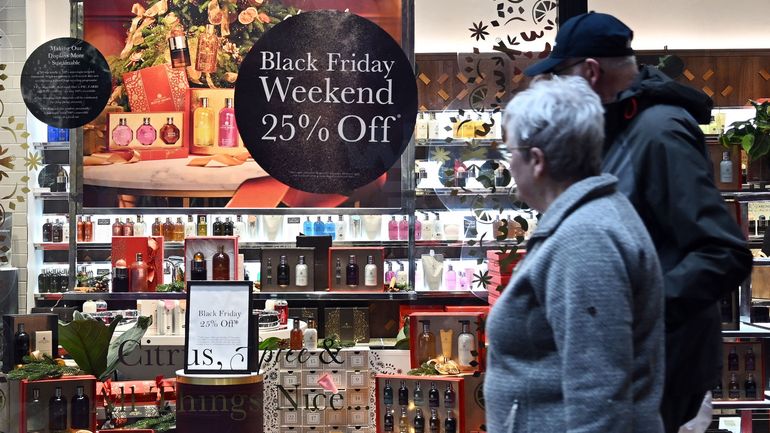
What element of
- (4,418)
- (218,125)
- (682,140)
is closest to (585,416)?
(682,140)

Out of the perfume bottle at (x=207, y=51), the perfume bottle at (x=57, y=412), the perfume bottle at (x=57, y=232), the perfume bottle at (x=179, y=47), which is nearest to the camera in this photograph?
the perfume bottle at (x=57, y=412)

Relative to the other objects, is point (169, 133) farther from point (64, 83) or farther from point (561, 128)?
point (561, 128)

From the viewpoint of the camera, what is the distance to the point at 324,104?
407 centimetres

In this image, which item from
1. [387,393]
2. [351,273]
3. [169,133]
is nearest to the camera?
[387,393]

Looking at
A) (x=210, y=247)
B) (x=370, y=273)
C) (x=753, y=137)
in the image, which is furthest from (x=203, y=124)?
(x=753, y=137)

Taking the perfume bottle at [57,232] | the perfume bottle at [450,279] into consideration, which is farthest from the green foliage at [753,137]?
the perfume bottle at [57,232]

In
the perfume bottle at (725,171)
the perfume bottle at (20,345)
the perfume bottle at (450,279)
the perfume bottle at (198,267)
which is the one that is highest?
the perfume bottle at (725,171)

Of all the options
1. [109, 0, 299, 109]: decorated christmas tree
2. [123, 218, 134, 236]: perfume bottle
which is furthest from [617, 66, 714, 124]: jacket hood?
[123, 218, 134, 236]: perfume bottle

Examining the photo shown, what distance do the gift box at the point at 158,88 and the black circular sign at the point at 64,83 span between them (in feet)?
3.10

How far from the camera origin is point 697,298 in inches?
79.2

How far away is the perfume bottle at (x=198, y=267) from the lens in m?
5.68

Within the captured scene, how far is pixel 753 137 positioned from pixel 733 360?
1.13 metres

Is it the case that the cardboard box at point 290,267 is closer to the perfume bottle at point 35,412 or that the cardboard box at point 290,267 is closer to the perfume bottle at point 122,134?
the perfume bottle at point 122,134

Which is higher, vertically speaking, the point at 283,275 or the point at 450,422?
the point at 283,275
